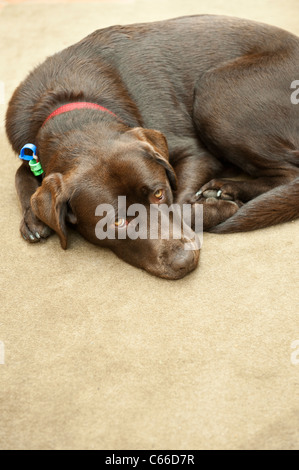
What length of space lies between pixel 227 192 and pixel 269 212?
0.30 metres

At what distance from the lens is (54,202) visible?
2125mm

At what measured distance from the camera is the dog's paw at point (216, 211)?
7.89 ft

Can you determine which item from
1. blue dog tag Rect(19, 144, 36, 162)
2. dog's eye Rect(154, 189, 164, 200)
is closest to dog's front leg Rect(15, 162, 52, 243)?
blue dog tag Rect(19, 144, 36, 162)

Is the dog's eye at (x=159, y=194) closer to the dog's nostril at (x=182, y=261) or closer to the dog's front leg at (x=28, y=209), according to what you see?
the dog's nostril at (x=182, y=261)

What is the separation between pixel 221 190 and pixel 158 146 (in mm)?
419

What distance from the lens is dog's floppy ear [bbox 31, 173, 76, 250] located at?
6.98ft

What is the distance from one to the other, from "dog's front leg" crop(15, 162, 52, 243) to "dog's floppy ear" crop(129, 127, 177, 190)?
59 cm

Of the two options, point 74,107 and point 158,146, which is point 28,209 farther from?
point 158,146

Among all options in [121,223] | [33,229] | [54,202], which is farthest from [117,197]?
[33,229]

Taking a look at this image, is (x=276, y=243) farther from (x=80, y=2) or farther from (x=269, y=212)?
(x=80, y=2)

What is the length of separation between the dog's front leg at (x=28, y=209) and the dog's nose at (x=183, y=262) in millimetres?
655

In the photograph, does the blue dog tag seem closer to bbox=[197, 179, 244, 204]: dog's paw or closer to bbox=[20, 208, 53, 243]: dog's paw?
bbox=[20, 208, 53, 243]: dog's paw

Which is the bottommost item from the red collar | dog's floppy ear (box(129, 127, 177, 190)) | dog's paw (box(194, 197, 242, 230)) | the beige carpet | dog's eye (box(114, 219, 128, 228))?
the beige carpet
